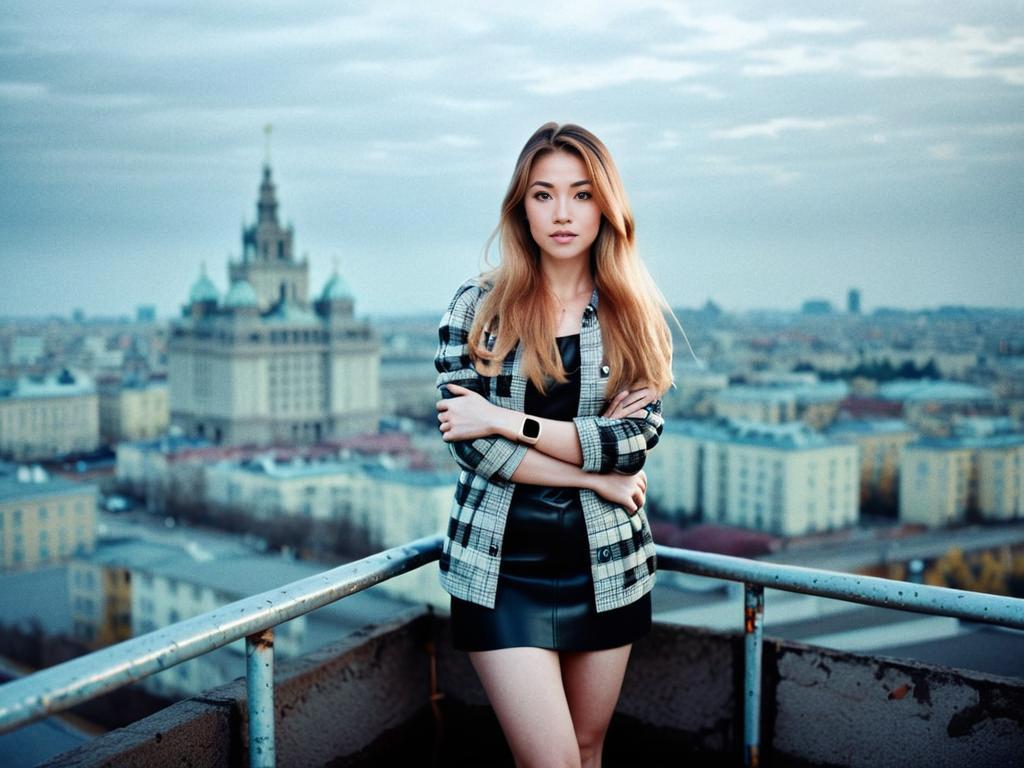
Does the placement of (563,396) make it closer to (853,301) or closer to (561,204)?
(561,204)

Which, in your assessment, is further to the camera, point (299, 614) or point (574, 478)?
point (574, 478)

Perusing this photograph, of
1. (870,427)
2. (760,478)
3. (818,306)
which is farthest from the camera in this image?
(818,306)

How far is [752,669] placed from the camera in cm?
117

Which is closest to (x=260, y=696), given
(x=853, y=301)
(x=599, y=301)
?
(x=599, y=301)

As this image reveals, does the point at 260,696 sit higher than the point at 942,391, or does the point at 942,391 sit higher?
the point at 260,696

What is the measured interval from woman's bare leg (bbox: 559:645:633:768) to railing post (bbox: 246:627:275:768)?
0.30 meters

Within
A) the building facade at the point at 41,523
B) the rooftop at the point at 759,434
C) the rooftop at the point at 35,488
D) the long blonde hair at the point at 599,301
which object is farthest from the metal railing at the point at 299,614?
the rooftop at the point at 35,488

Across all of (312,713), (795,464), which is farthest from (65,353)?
(312,713)

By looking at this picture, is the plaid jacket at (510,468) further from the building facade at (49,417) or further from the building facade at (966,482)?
the building facade at (49,417)

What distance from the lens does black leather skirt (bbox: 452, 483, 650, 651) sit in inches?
39.2

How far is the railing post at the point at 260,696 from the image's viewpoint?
0.88 metres

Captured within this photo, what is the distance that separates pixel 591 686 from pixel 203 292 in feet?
105

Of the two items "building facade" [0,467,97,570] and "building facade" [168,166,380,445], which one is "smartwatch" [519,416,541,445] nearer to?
"building facade" [0,467,97,570]

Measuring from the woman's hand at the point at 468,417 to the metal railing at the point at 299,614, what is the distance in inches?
6.0
